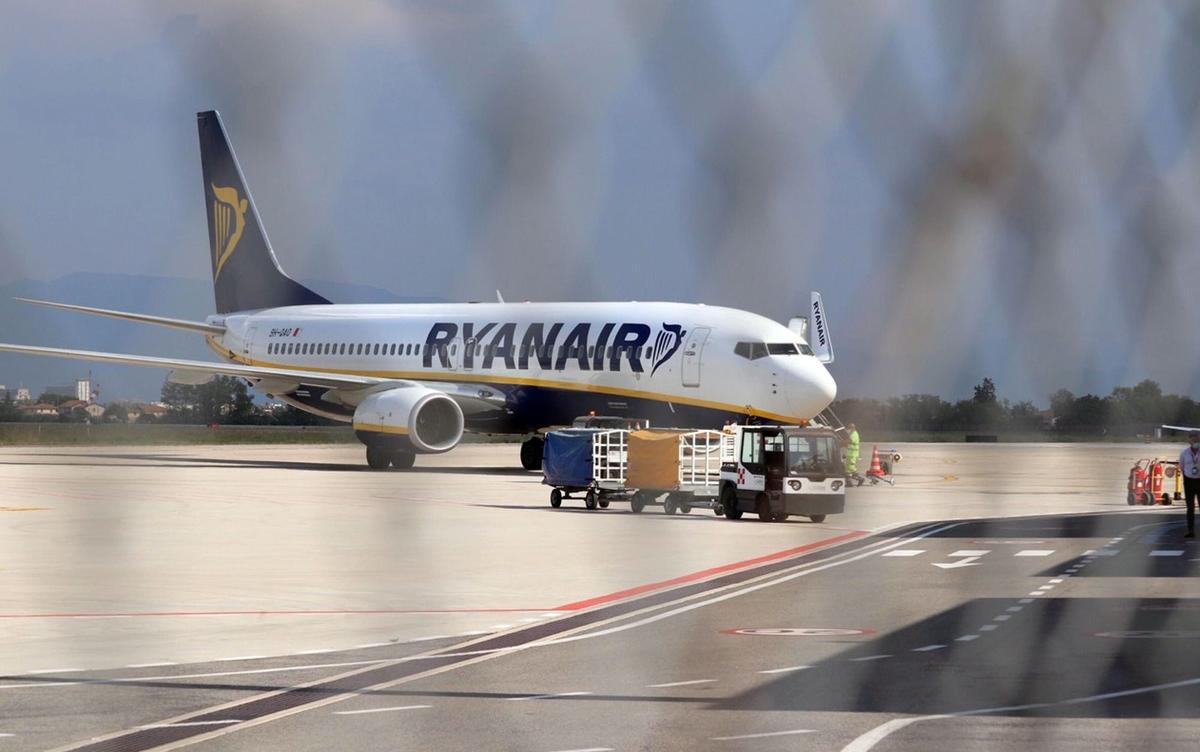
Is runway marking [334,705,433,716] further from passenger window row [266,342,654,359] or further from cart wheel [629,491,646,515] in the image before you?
passenger window row [266,342,654,359]

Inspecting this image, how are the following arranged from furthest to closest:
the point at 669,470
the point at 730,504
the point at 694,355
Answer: the point at 694,355, the point at 669,470, the point at 730,504

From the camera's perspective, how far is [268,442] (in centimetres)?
12419

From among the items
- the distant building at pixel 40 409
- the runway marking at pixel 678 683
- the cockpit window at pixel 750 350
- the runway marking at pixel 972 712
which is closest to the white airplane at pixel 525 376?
the cockpit window at pixel 750 350

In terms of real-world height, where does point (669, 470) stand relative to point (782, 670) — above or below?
above

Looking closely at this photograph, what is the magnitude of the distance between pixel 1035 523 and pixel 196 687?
97.1 ft

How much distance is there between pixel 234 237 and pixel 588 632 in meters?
16.1

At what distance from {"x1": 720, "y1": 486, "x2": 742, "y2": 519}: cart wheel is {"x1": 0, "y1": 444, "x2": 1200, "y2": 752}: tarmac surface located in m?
2.88

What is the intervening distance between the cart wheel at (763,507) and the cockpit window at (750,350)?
13.3 metres

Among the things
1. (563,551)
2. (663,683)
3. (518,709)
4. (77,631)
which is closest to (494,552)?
(563,551)

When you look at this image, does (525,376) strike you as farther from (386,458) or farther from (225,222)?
(225,222)

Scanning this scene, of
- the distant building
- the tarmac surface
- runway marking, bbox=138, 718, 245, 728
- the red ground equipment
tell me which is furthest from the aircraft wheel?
the distant building

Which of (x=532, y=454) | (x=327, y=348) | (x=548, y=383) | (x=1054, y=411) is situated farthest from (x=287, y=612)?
(x=532, y=454)

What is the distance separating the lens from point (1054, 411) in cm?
509

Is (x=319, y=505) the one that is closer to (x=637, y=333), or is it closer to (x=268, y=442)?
(x=637, y=333)
